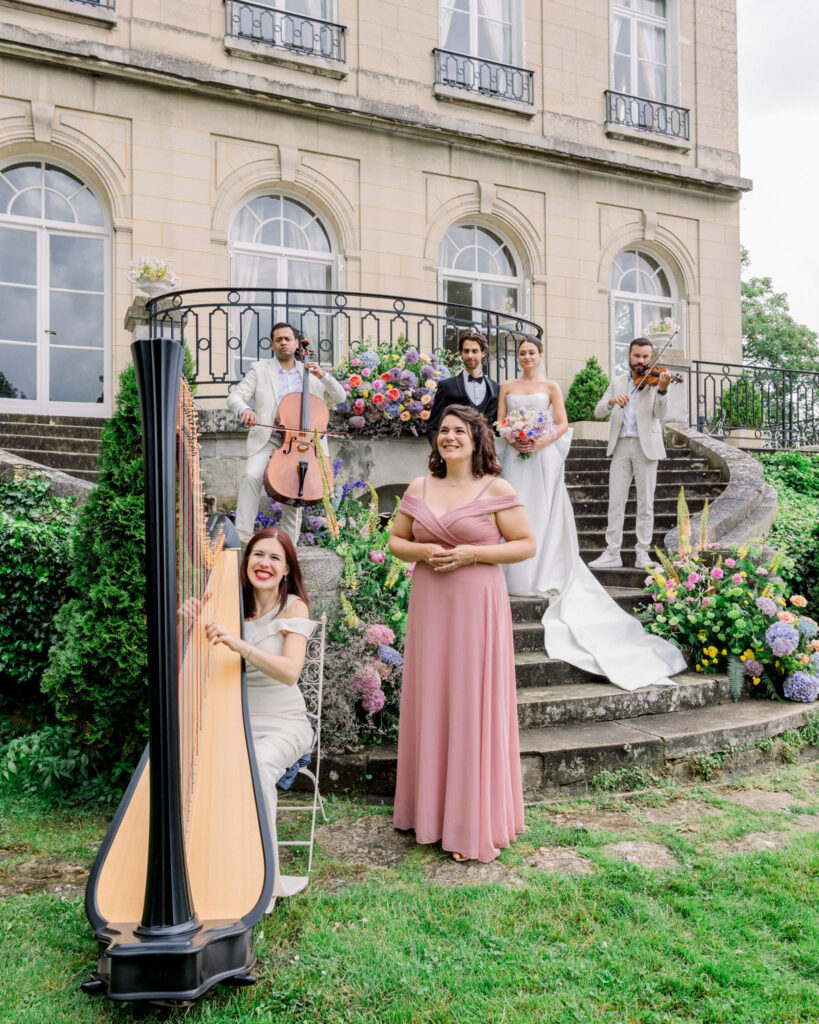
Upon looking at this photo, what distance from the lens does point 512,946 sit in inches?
111

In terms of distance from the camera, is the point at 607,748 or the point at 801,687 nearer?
the point at 607,748

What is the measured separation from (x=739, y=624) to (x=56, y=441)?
677cm

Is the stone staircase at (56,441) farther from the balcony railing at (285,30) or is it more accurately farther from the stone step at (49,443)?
the balcony railing at (285,30)

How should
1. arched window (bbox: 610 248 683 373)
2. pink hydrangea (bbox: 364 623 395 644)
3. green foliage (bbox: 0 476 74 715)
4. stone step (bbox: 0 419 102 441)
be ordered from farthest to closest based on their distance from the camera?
arched window (bbox: 610 248 683 373) → stone step (bbox: 0 419 102 441) → green foliage (bbox: 0 476 74 715) → pink hydrangea (bbox: 364 623 395 644)

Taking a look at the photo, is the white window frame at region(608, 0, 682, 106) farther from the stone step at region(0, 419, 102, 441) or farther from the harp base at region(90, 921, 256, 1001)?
the harp base at region(90, 921, 256, 1001)

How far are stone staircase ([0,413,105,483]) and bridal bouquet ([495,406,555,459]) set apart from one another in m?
4.00

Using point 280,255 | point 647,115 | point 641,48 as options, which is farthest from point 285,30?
point 641,48

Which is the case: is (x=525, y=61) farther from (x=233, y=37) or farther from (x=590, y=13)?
(x=233, y=37)

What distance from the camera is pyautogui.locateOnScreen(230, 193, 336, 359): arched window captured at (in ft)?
37.6

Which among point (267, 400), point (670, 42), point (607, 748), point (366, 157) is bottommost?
point (607, 748)

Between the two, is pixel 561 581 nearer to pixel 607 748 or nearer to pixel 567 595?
pixel 567 595

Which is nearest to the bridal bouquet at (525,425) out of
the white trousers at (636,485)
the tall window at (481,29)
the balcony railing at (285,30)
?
the white trousers at (636,485)

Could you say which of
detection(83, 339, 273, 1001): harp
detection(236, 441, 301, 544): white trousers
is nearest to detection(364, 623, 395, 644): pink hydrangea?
detection(236, 441, 301, 544): white trousers

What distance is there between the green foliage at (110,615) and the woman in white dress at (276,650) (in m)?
0.82
